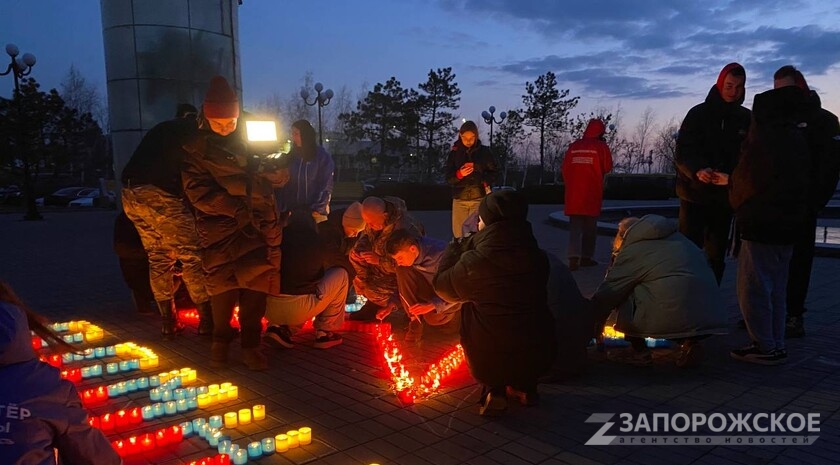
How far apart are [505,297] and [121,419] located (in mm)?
2331

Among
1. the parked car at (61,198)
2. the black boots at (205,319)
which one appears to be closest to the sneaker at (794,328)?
the black boots at (205,319)

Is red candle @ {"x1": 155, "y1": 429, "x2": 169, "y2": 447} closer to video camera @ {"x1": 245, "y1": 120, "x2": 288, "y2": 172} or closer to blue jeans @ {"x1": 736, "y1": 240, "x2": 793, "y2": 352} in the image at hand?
video camera @ {"x1": 245, "y1": 120, "x2": 288, "y2": 172}

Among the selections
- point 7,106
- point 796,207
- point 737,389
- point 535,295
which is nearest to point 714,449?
point 737,389

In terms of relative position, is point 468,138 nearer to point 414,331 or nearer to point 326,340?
point 414,331

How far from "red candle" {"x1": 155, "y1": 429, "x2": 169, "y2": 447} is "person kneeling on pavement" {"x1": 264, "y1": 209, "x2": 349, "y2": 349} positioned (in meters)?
1.57

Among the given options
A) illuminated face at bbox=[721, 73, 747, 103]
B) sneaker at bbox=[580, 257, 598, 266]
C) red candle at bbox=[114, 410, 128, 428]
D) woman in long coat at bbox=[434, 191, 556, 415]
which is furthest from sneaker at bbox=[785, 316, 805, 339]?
red candle at bbox=[114, 410, 128, 428]

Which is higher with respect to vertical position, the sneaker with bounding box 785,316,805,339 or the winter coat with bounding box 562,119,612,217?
the winter coat with bounding box 562,119,612,217

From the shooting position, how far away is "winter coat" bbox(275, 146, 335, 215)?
250 inches

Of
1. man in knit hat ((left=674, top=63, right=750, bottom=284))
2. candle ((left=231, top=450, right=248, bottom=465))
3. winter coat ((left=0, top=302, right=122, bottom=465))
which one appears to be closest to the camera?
winter coat ((left=0, top=302, right=122, bottom=465))

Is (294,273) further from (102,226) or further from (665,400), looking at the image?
(102,226)

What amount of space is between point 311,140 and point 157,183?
5.76 ft

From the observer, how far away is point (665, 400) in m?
3.77

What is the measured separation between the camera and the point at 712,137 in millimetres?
5258

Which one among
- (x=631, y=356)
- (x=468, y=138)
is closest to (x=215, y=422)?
(x=631, y=356)
